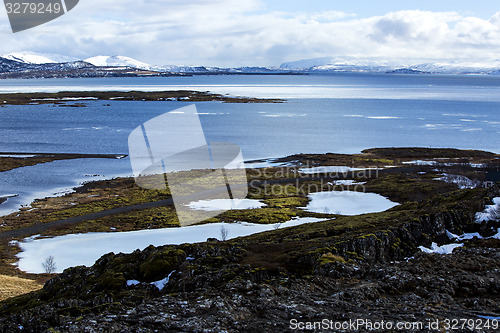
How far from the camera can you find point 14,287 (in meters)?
21.2

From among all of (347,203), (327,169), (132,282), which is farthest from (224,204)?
(132,282)

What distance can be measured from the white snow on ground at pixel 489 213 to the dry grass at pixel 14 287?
20525 mm

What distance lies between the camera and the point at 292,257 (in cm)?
1550

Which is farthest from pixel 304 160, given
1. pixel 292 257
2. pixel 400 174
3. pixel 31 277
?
pixel 292 257

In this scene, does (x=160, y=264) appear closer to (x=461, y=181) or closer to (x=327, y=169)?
(x=461, y=181)

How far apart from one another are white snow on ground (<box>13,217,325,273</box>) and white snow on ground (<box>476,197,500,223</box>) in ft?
58.1

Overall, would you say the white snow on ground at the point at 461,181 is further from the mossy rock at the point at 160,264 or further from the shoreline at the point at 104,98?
the shoreline at the point at 104,98

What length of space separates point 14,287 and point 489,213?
868 inches

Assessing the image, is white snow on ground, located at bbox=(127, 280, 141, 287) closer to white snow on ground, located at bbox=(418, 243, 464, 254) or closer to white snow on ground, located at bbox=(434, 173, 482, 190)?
white snow on ground, located at bbox=(418, 243, 464, 254)

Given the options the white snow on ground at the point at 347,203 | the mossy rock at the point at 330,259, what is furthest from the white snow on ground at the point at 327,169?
the mossy rock at the point at 330,259

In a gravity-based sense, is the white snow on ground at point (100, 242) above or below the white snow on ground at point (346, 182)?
above

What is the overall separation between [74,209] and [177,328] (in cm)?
3489

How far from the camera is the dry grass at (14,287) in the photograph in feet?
64.8

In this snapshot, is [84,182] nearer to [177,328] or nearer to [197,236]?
[197,236]
